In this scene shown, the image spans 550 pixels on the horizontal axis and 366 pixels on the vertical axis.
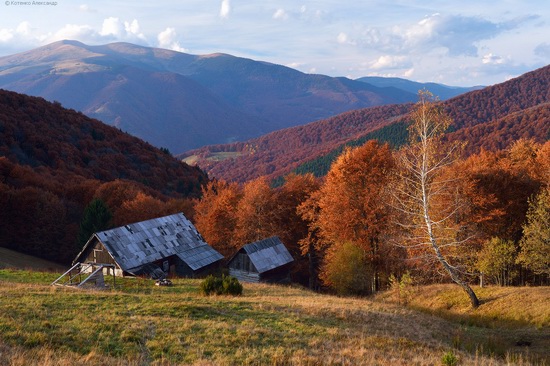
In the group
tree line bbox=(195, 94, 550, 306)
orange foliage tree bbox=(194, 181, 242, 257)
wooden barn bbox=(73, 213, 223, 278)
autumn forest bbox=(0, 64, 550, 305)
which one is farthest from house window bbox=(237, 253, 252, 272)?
orange foliage tree bbox=(194, 181, 242, 257)

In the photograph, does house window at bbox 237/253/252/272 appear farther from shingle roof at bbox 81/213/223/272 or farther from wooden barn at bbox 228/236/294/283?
shingle roof at bbox 81/213/223/272

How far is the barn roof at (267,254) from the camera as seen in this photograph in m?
47.9

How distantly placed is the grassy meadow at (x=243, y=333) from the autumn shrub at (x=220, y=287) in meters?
Answer: 3.88

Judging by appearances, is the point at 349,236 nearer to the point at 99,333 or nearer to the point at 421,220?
the point at 421,220

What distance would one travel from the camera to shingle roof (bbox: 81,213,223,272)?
134ft

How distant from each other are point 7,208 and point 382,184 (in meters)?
54.8

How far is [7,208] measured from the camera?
6247 cm

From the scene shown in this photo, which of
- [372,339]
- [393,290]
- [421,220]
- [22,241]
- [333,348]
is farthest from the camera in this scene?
[22,241]

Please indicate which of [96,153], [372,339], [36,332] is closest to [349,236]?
[372,339]

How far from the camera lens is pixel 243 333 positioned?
16.0 m

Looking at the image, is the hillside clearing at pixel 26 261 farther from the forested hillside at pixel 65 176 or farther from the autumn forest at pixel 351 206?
the forested hillside at pixel 65 176

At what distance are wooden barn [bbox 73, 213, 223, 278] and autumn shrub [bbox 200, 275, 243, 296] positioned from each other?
578 inches

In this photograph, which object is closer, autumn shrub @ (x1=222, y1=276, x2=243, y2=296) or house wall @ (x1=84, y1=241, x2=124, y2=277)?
autumn shrub @ (x1=222, y1=276, x2=243, y2=296)

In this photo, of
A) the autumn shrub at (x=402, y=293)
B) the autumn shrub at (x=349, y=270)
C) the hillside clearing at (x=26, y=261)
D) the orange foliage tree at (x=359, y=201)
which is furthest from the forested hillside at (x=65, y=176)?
the autumn shrub at (x=402, y=293)
